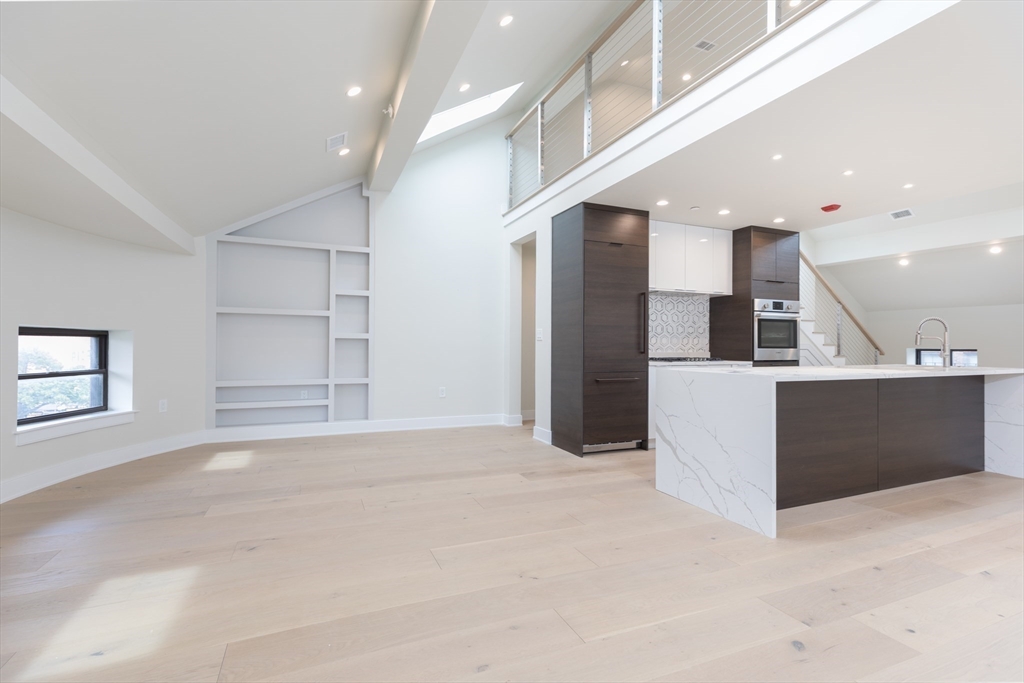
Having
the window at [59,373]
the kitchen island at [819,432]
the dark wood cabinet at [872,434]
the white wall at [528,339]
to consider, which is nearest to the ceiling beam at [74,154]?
the window at [59,373]

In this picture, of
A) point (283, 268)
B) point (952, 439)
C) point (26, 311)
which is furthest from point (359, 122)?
point (952, 439)

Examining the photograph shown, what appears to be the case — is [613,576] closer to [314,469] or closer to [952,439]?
[314,469]

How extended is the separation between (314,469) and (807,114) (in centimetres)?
399

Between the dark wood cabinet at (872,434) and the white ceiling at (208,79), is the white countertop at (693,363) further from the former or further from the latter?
the white ceiling at (208,79)

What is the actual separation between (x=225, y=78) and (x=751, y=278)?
15.5 feet

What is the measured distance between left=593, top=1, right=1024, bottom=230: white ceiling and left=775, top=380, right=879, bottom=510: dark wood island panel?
147 cm

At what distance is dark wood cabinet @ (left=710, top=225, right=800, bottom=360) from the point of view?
4996mm

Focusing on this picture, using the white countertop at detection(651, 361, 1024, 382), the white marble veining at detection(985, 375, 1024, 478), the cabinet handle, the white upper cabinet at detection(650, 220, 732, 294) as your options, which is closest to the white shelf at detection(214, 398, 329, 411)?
the cabinet handle

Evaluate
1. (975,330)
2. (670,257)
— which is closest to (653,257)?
(670,257)

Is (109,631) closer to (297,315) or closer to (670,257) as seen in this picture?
(297,315)

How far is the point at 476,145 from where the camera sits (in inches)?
233

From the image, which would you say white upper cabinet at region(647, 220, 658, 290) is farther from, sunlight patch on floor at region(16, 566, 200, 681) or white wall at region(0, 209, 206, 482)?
white wall at region(0, 209, 206, 482)

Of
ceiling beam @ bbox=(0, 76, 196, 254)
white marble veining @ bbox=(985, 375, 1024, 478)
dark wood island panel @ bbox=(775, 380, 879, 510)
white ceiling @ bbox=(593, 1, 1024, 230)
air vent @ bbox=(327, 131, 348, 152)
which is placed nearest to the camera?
ceiling beam @ bbox=(0, 76, 196, 254)

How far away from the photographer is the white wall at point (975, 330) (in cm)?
729
